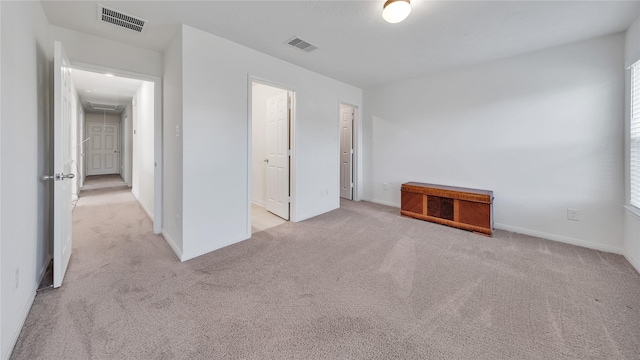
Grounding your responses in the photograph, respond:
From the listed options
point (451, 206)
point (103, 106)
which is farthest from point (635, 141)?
point (103, 106)

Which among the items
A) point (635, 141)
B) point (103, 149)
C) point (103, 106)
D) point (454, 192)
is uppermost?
point (103, 106)

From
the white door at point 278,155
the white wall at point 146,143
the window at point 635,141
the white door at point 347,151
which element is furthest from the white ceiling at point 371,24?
the white door at point 347,151

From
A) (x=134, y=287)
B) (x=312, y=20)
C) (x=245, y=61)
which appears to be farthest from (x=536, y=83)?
(x=134, y=287)

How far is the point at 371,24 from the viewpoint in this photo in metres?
2.47

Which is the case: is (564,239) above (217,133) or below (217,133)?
below

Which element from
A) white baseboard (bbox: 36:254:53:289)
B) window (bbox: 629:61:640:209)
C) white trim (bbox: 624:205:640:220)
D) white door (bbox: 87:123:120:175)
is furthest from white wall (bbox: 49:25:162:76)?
white door (bbox: 87:123:120:175)

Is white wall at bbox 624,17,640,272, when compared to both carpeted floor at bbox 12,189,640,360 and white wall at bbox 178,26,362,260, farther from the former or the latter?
white wall at bbox 178,26,362,260

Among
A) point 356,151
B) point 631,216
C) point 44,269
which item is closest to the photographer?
point 44,269

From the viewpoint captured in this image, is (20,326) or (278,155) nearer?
(20,326)

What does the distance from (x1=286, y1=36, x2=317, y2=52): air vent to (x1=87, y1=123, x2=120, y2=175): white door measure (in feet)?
Result: 31.4

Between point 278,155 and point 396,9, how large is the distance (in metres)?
2.62

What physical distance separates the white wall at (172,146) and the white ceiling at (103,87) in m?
2.01

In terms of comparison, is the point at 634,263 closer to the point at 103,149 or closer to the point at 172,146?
the point at 172,146

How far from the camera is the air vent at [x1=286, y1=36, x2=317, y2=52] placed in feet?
9.25
